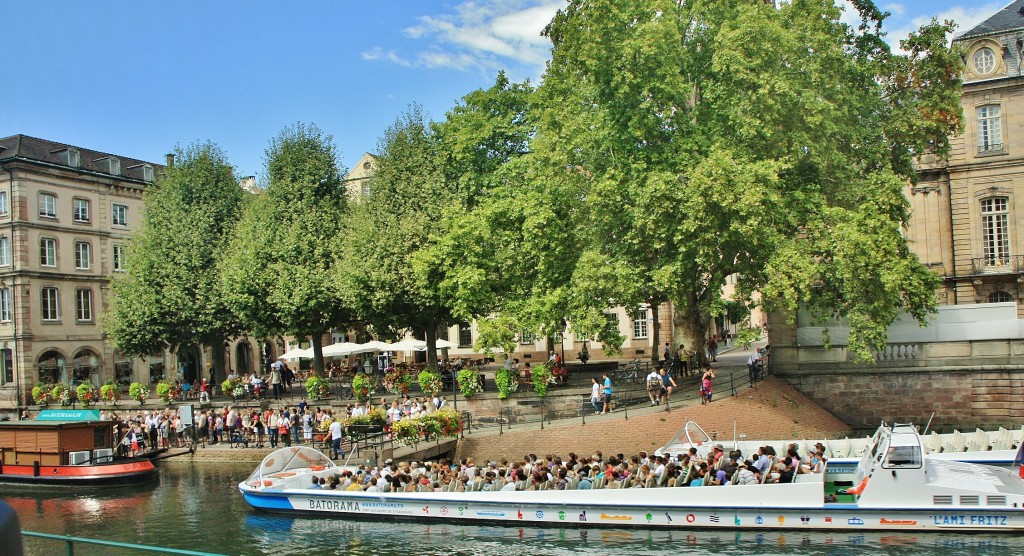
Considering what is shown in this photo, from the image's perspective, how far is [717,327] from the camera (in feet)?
227

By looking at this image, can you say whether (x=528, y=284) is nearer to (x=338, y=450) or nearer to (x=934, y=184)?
(x=338, y=450)

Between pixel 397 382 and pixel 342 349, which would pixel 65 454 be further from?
pixel 342 349

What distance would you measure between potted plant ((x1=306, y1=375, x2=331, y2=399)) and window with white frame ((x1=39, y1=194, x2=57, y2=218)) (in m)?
28.4

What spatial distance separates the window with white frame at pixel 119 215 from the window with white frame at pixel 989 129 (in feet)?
180

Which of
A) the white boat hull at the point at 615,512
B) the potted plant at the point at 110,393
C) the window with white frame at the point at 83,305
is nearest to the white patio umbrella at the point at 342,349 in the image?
the potted plant at the point at 110,393

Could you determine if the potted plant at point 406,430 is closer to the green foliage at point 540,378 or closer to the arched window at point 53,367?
the green foliage at point 540,378

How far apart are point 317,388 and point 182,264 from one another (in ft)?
42.6

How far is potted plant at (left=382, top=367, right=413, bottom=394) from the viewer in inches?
1420

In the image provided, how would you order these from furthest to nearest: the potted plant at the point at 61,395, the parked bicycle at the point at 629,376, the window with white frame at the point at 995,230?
the potted plant at the point at 61,395, the window with white frame at the point at 995,230, the parked bicycle at the point at 629,376

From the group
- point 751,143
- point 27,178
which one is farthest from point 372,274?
point 27,178

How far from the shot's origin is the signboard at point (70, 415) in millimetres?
31886

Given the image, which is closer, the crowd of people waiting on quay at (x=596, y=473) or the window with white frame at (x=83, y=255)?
Result: the crowd of people waiting on quay at (x=596, y=473)

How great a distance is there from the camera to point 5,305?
53688 millimetres

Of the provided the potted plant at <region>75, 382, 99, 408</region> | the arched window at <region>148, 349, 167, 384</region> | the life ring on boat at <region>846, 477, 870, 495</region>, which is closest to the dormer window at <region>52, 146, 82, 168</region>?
the arched window at <region>148, 349, 167, 384</region>
